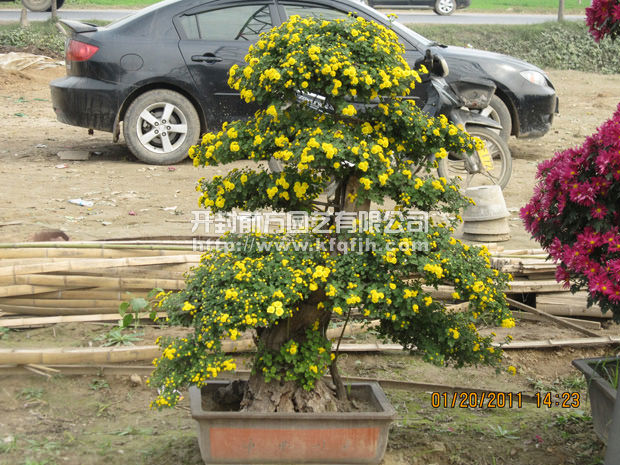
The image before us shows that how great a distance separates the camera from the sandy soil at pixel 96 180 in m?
6.69

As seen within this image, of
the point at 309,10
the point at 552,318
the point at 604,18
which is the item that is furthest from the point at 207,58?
the point at 604,18

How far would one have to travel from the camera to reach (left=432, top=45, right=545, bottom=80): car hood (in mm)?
9000

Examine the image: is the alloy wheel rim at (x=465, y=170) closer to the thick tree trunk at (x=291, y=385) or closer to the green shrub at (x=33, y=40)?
the thick tree trunk at (x=291, y=385)

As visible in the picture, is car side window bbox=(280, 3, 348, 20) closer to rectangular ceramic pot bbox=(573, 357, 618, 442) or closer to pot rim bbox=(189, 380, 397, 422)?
rectangular ceramic pot bbox=(573, 357, 618, 442)

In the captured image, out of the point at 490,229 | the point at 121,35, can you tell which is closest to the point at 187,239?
the point at 490,229

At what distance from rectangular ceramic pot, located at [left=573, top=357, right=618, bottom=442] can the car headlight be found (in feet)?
20.6

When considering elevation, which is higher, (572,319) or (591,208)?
(591,208)

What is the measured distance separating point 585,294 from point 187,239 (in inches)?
113

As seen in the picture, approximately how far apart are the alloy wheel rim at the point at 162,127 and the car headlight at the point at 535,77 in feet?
13.5

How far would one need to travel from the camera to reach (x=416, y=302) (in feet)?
10.7

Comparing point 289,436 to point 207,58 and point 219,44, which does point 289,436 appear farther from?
point 219,44

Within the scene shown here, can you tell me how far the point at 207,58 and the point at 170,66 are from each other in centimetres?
42

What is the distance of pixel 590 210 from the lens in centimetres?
311
